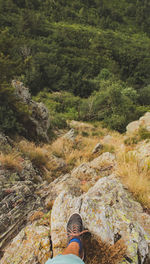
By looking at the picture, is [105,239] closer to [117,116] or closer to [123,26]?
[117,116]

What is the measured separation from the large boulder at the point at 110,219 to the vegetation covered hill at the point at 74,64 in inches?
177

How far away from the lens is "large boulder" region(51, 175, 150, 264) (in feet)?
5.90

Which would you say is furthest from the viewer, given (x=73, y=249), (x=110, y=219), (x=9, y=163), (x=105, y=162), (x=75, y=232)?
(x=105, y=162)

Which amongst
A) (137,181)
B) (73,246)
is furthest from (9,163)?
(137,181)

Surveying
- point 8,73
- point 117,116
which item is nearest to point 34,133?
point 8,73

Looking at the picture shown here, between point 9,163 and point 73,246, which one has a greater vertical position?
point 73,246

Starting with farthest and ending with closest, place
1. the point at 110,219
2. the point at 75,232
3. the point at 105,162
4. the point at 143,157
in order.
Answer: the point at 105,162
the point at 143,157
the point at 110,219
the point at 75,232

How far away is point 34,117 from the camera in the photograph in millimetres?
7949

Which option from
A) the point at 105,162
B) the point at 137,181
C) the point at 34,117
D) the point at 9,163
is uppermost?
the point at 137,181

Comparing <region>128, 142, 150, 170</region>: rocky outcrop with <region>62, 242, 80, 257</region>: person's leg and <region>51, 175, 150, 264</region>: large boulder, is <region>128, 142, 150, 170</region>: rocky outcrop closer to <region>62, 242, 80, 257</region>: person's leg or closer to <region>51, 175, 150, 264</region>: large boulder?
<region>51, 175, 150, 264</region>: large boulder

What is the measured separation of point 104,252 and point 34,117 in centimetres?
713

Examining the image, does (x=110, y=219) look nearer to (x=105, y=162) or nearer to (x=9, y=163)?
(x=105, y=162)

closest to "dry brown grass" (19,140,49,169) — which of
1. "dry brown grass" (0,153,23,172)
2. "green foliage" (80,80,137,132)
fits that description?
"dry brown grass" (0,153,23,172)

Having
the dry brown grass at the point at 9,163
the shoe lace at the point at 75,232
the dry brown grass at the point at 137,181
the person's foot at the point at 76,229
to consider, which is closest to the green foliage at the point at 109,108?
the dry brown grass at the point at 137,181
